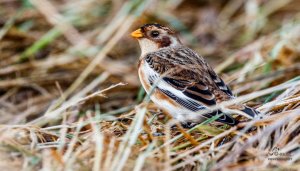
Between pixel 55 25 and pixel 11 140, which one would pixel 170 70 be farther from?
pixel 55 25

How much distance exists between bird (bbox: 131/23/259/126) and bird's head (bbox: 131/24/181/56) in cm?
8

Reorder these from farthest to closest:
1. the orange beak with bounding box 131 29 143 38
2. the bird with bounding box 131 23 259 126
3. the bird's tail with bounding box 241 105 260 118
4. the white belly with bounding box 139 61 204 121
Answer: the orange beak with bounding box 131 29 143 38 < the white belly with bounding box 139 61 204 121 < the bird with bounding box 131 23 259 126 < the bird's tail with bounding box 241 105 260 118

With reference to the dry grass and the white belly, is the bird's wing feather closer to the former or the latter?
the white belly

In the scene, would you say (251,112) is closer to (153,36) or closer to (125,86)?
(153,36)

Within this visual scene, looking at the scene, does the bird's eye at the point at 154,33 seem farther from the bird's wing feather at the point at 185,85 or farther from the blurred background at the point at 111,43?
the blurred background at the point at 111,43

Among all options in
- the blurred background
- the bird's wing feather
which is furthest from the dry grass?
the bird's wing feather

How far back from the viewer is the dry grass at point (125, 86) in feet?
11.6

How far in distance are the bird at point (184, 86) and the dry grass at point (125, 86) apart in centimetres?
9

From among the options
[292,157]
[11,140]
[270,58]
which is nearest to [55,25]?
[270,58]

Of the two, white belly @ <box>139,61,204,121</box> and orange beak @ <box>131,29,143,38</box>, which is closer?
white belly @ <box>139,61,204,121</box>

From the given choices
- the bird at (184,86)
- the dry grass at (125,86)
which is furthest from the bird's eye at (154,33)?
the dry grass at (125,86)

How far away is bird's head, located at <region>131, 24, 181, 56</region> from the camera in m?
5.02

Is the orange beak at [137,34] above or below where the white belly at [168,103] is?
above

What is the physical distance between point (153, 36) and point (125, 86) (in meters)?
1.12
